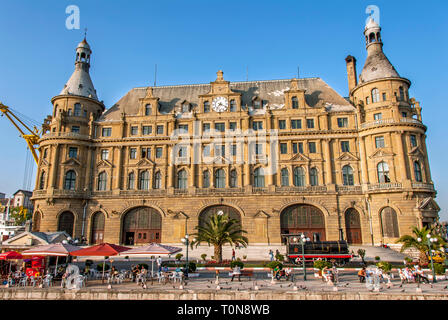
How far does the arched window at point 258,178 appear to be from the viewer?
5259 cm

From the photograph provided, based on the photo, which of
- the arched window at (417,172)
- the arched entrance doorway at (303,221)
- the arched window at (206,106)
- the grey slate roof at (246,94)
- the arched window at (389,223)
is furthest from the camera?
the grey slate roof at (246,94)

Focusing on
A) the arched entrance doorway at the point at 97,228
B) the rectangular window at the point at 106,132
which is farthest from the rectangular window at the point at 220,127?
the arched entrance doorway at the point at 97,228

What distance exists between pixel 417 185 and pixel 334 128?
14.2 m

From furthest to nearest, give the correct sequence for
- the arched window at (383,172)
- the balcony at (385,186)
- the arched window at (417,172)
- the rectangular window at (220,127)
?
the rectangular window at (220,127), the arched window at (383,172), the arched window at (417,172), the balcony at (385,186)

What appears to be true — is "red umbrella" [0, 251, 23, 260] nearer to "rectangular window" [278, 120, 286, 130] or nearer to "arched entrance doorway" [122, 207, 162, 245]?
"arched entrance doorway" [122, 207, 162, 245]

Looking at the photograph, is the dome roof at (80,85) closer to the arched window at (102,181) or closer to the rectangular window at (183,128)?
the arched window at (102,181)

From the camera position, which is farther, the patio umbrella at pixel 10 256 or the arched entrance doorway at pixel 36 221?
the arched entrance doorway at pixel 36 221

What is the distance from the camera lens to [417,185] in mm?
47219

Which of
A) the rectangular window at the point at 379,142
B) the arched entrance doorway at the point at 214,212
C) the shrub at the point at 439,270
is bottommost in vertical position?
the shrub at the point at 439,270

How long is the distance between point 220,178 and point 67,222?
81.0ft

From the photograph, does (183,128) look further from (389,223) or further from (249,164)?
(389,223)

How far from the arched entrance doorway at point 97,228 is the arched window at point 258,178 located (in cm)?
2483

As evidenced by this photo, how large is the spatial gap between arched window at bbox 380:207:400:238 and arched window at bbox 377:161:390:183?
13.5 feet
